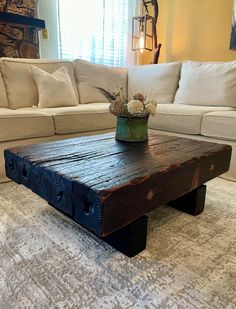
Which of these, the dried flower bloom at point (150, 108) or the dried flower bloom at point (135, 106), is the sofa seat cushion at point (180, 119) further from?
the dried flower bloom at point (135, 106)

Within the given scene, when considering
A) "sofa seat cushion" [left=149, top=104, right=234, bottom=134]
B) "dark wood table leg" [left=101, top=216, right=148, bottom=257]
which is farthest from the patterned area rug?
"sofa seat cushion" [left=149, top=104, right=234, bottom=134]

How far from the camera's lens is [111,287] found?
84 cm

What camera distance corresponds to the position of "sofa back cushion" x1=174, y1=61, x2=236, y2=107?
2.33 metres

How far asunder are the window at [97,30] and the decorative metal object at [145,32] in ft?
0.77

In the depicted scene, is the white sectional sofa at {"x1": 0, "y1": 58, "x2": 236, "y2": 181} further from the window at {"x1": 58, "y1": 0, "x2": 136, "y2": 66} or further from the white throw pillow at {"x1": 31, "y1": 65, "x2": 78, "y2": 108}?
the window at {"x1": 58, "y1": 0, "x2": 136, "y2": 66}

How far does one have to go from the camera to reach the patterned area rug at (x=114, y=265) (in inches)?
31.4

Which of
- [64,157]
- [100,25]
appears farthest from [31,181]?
[100,25]

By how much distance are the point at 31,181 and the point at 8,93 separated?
149 centimetres

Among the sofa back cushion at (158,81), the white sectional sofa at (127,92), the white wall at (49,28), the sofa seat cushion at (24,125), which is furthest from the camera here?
the white wall at (49,28)

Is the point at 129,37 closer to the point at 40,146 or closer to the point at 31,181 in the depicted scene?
the point at 40,146

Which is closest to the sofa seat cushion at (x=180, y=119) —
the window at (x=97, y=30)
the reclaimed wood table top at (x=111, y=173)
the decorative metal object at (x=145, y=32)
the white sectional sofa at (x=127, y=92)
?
the white sectional sofa at (x=127, y=92)

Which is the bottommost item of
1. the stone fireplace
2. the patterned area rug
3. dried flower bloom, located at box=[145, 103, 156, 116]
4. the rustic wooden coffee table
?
the patterned area rug

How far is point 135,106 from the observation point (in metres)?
1.27

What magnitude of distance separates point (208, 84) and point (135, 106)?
1508 millimetres
